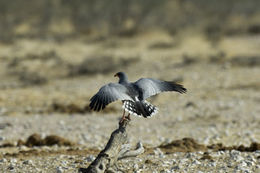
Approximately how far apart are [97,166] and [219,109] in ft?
24.8

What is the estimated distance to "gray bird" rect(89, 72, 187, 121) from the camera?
19.5ft

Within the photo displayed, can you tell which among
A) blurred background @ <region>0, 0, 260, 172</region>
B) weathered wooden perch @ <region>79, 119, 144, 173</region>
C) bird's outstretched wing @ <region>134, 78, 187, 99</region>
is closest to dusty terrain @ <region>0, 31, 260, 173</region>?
blurred background @ <region>0, 0, 260, 172</region>

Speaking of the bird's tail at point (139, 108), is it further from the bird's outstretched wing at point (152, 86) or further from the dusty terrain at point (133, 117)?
the dusty terrain at point (133, 117)

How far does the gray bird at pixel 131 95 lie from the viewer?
594cm

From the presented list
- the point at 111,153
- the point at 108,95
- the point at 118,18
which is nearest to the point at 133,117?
the point at 108,95

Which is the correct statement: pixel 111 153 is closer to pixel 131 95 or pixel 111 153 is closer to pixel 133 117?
pixel 131 95

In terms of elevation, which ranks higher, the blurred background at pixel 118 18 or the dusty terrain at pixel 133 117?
the blurred background at pixel 118 18

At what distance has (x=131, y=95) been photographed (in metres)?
6.19

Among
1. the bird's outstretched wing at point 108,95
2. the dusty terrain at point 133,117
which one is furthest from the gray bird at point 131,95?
the dusty terrain at point 133,117

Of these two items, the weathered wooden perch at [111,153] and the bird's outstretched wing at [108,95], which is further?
the bird's outstretched wing at [108,95]

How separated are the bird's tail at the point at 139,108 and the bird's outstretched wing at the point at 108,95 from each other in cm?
9

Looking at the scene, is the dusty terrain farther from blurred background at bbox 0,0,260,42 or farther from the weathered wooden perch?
blurred background at bbox 0,0,260,42

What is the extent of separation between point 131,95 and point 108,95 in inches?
13.2

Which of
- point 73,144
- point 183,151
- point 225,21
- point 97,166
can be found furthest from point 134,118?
point 225,21
